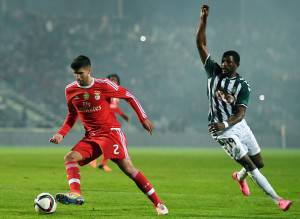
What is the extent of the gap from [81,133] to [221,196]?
30122mm

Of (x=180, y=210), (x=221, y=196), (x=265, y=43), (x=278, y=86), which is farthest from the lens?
(x=265, y=43)

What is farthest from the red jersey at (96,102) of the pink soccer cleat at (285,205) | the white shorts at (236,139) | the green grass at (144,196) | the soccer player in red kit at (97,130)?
the pink soccer cleat at (285,205)

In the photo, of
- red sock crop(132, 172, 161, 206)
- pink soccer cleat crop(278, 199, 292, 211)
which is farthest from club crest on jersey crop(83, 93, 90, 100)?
pink soccer cleat crop(278, 199, 292, 211)

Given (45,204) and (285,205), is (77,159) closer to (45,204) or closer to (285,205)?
(45,204)

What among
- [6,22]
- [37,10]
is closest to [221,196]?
[6,22]

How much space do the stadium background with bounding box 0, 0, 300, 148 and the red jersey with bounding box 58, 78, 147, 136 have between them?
30448 mm

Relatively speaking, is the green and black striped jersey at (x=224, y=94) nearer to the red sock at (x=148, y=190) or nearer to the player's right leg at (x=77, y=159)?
the red sock at (x=148, y=190)

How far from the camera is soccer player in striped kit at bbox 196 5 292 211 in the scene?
34.6 ft

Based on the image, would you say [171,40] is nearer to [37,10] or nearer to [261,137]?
[37,10]

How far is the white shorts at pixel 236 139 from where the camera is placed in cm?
1062

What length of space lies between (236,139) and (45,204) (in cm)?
281

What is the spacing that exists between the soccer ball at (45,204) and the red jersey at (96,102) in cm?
106

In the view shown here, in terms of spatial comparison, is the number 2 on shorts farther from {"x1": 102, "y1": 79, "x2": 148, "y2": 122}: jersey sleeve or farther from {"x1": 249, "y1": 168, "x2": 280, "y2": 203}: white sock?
{"x1": 249, "y1": 168, "x2": 280, "y2": 203}: white sock

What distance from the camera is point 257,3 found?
6631 centimetres
